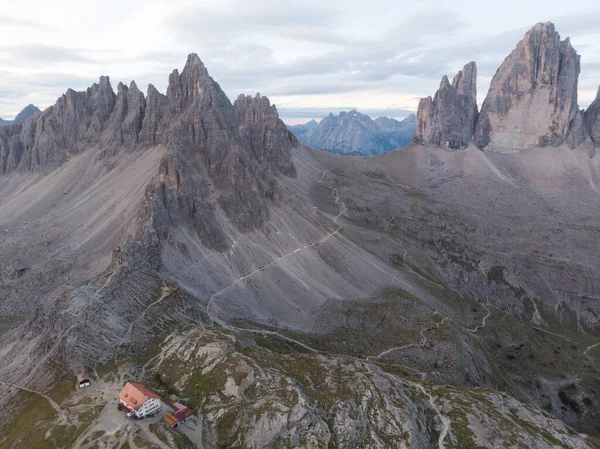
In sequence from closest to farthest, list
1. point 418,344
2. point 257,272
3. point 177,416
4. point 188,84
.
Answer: point 177,416 → point 418,344 → point 257,272 → point 188,84

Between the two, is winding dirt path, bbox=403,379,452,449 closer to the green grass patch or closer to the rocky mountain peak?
the green grass patch

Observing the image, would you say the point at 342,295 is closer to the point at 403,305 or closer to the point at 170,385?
the point at 403,305

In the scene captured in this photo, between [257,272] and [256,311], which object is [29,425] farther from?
[257,272]

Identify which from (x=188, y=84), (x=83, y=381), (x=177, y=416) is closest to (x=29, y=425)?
(x=83, y=381)

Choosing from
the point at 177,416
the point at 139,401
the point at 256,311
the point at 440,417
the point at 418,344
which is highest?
the point at 139,401

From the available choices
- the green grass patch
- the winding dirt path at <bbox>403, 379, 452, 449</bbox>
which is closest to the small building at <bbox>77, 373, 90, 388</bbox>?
the green grass patch

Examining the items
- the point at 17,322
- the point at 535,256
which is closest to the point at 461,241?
the point at 535,256
